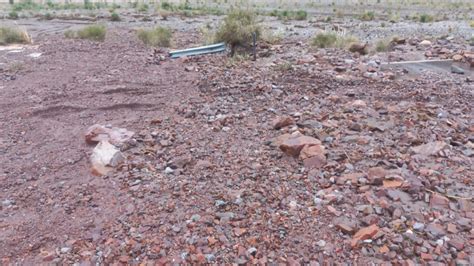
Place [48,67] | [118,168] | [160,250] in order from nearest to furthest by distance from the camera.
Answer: [160,250], [118,168], [48,67]

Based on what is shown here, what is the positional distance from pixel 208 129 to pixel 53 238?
2795mm

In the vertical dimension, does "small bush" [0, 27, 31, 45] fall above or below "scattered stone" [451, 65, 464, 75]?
below

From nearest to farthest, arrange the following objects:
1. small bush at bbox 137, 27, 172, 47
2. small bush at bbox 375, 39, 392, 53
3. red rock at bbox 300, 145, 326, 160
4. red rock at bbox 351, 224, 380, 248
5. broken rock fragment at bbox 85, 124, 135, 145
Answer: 1. red rock at bbox 351, 224, 380, 248
2. red rock at bbox 300, 145, 326, 160
3. broken rock fragment at bbox 85, 124, 135, 145
4. small bush at bbox 375, 39, 392, 53
5. small bush at bbox 137, 27, 172, 47

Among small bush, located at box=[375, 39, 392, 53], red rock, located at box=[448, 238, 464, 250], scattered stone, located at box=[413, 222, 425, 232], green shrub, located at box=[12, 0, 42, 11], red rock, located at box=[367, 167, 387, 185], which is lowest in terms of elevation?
green shrub, located at box=[12, 0, 42, 11]

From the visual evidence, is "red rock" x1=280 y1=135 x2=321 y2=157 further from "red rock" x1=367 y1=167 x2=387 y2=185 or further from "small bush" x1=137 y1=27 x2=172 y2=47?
"small bush" x1=137 y1=27 x2=172 y2=47

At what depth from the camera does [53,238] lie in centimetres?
412

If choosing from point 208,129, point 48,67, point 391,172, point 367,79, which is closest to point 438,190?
point 391,172

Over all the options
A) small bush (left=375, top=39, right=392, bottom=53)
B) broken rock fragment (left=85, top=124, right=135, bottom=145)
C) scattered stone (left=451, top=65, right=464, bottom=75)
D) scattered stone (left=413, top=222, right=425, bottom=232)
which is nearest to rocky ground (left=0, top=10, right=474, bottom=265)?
scattered stone (left=413, top=222, right=425, bottom=232)

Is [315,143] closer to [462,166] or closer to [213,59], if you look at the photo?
[462,166]

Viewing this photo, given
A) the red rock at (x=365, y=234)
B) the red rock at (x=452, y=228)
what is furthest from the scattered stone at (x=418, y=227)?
the red rock at (x=365, y=234)

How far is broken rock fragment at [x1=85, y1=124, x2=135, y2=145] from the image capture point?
6.04 metres

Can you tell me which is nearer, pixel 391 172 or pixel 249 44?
pixel 391 172

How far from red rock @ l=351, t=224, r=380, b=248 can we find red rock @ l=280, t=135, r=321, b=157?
63.9 inches

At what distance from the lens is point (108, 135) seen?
6.17 metres
